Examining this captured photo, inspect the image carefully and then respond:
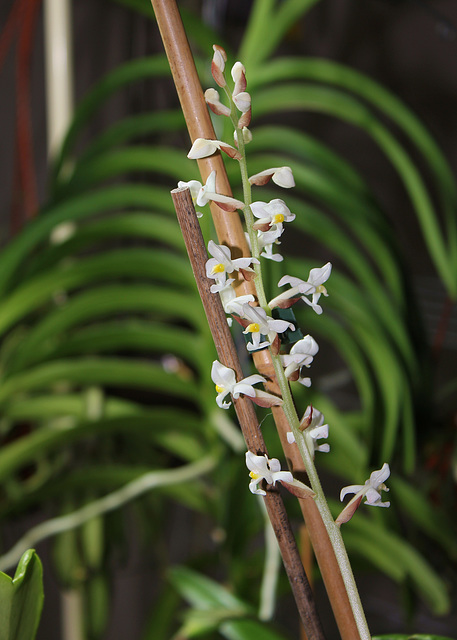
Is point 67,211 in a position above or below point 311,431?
above

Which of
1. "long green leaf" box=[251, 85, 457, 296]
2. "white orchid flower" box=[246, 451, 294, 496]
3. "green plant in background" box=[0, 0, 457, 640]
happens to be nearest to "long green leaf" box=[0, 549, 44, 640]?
"white orchid flower" box=[246, 451, 294, 496]

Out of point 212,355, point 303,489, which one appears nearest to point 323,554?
point 303,489

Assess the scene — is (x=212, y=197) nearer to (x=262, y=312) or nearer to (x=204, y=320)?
(x=262, y=312)

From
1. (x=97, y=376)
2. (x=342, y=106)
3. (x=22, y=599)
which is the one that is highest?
(x=342, y=106)

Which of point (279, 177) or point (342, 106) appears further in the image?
point (342, 106)

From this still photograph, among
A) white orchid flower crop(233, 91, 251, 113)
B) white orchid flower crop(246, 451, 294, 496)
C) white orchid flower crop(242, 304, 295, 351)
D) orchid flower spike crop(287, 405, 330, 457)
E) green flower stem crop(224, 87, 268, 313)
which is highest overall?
white orchid flower crop(233, 91, 251, 113)

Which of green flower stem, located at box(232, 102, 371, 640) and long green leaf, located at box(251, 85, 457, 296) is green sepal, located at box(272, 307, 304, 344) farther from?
long green leaf, located at box(251, 85, 457, 296)

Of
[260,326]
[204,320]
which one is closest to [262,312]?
[260,326]

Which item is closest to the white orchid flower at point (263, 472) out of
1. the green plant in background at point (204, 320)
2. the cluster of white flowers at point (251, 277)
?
the cluster of white flowers at point (251, 277)
